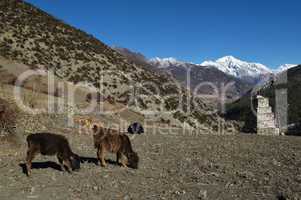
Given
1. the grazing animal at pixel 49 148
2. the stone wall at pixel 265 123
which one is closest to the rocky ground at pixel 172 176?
the grazing animal at pixel 49 148

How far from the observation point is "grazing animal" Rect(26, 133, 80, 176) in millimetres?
15773

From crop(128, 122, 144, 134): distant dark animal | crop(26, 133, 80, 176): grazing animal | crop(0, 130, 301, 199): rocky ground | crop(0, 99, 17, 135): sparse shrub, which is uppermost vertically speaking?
crop(0, 99, 17, 135): sparse shrub

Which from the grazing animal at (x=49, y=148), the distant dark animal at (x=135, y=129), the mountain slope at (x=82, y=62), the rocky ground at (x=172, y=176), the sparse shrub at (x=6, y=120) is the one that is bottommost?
the rocky ground at (x=172, y=176)

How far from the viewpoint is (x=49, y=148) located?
52.2 ft

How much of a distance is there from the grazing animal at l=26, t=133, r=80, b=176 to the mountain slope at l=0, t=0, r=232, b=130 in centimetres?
3884

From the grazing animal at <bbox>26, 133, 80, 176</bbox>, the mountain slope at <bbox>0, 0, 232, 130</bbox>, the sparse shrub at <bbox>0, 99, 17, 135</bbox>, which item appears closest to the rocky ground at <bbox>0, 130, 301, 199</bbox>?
the grazing animal at <bbox>26, 133, 80, 176</bbox>

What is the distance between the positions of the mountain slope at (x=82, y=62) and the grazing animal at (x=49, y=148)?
1529 inches

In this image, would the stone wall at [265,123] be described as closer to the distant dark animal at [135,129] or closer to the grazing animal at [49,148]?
the distant dark animal at [135,129]

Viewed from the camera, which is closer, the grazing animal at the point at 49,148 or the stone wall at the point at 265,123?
the grazing animal at the point at 49,148

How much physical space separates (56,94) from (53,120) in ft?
45.7

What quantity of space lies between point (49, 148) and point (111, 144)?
2717 millimetres

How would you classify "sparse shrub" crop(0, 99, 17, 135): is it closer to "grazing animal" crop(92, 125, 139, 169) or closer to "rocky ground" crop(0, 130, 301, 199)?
"rocky ground" crop(0, 130, 301, 199)

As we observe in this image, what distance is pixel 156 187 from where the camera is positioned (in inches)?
539

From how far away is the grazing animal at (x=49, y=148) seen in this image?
15773 mm
